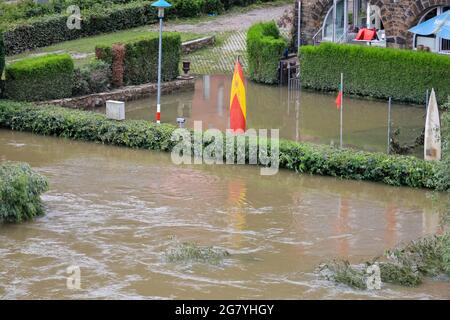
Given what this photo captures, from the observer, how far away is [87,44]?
1583 inches

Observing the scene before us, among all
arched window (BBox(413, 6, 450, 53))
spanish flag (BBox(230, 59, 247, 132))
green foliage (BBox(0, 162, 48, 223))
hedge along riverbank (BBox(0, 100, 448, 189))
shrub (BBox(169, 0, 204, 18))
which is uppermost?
shrub (BBox(169, 0, 204, 18))

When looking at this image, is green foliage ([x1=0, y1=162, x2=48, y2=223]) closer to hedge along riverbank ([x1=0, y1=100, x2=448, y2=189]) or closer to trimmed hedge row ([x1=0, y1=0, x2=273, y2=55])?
hedge along riverbank ([x1=0, y1=100, x2=448, y2=189])

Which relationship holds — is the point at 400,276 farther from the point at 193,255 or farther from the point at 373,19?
the point at 373,19

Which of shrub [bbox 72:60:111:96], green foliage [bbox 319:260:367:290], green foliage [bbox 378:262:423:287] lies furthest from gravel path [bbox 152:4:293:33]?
green foliage [bbox 378:262:423:287]

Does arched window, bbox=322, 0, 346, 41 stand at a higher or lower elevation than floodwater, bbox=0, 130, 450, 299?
higher

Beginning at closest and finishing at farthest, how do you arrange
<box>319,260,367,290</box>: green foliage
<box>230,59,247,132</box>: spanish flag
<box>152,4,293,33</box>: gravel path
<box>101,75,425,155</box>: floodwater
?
<box>319,260,367,290</box>: green foliage, <box>230,59,247,132</box>: spanish flag, <box>101,75,425,155</box>: floodwater, <box>152,4,293,33</box>: gravel path

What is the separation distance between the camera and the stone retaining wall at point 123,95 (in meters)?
33.6

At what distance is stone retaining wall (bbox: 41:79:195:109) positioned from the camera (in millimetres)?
33581

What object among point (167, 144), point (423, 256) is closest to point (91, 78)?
point (167, 144)

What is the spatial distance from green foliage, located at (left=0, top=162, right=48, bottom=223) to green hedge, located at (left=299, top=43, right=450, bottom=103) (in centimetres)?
1400

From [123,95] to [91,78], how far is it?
111 centimetres

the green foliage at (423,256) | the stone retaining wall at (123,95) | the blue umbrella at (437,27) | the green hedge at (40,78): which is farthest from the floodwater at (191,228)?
the blue umbrella at (437,27)

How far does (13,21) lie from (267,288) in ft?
76.2
